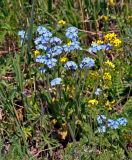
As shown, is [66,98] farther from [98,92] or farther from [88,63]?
[88,63]

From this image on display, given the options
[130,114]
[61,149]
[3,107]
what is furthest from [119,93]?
[3,107]

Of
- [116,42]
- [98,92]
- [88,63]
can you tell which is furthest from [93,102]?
[116,42]

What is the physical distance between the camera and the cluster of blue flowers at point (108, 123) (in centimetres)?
276

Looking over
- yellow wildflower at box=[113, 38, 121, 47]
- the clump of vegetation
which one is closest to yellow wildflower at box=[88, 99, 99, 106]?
the clump of vegetation

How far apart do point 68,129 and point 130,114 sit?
38 centimetres

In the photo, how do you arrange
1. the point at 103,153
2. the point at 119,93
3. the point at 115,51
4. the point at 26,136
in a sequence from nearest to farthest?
the point at 103,153
the point at 26,136
the point at 119,93
the point at 115,51

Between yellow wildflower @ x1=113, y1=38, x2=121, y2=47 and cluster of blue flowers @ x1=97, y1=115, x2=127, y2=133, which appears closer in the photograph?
cluster of blue flowers @ x1=97, y1=115, x2=127, y2=133

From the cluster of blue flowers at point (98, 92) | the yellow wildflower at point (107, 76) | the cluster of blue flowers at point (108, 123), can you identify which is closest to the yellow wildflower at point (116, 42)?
the yellow wildflower at point (107, 76)

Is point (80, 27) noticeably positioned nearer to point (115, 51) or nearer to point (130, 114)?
point (115, 51)

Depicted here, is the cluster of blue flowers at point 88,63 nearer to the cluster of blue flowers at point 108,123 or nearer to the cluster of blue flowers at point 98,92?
the cluster of blue flowers at point 98,92

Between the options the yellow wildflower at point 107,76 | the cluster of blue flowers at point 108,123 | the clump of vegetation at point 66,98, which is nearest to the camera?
the cluster of blue flowers at point 108,123

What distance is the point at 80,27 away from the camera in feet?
12.4

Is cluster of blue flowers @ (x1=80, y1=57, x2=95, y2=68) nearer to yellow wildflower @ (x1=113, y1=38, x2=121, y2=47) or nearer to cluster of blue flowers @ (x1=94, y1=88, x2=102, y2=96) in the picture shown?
cluster of blue flowers @ (x1=94, y1=88, x2=102, y2=96)

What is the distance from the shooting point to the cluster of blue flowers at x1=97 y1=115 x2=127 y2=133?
2.76m
